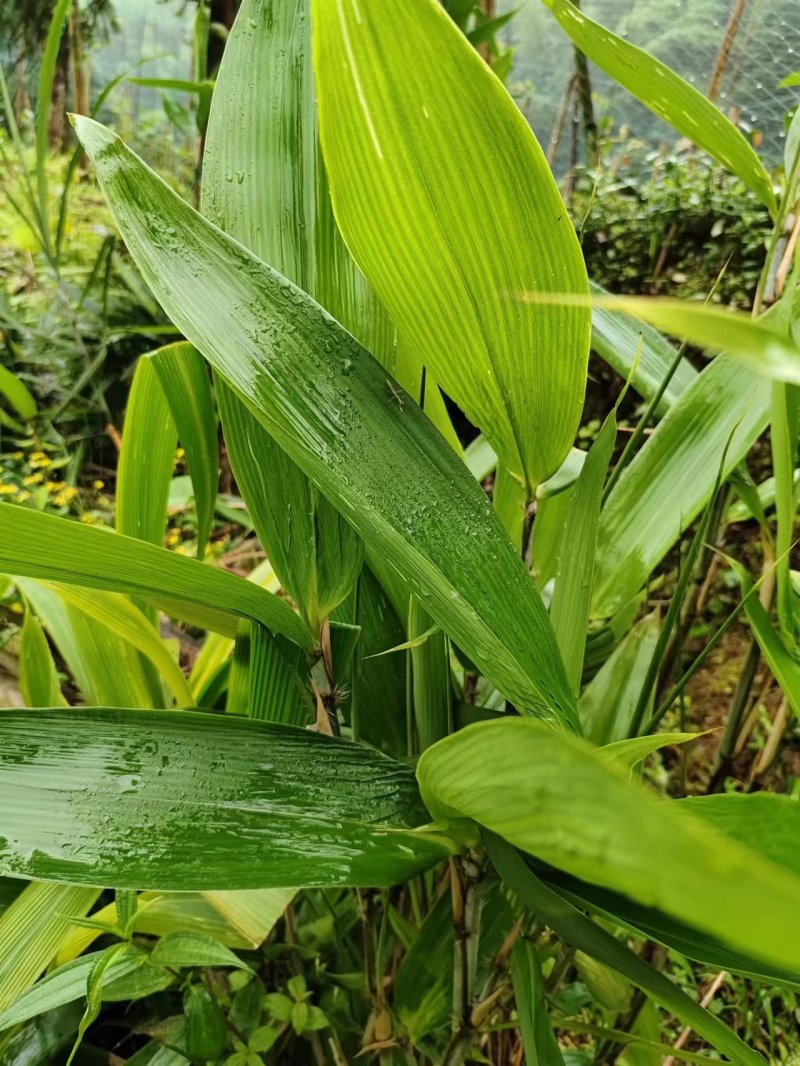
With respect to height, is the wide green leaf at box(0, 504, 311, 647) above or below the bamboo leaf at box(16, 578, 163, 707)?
above

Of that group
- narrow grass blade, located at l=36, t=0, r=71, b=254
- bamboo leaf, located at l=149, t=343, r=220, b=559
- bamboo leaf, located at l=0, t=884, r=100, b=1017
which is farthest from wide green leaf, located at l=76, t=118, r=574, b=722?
narrow grass blade, located at l=36, t=0, r=71, b=254

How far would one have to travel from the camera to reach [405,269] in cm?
18

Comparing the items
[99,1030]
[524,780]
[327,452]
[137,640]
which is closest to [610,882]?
[524,780]

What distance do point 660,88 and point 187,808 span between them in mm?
317

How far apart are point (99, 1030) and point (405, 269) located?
0.62 metres

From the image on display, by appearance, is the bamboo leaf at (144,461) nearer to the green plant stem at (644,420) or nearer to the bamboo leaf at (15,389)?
the green plant stem at (644,420)

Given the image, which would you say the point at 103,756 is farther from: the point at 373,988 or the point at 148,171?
the point at 373,988

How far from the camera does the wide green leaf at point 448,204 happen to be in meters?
0.16

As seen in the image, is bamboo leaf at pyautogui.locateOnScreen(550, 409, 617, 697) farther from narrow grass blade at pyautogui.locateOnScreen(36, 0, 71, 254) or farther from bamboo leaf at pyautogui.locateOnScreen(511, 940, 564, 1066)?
narrow grass blade at pyautogui.locateOnScreen(36, 0, 71, 254)

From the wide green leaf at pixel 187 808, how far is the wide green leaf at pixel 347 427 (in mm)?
54

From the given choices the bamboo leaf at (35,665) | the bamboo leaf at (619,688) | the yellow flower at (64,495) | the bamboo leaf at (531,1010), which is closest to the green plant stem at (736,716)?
the bamboo leaf at (619,688)

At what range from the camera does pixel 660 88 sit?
0.28m

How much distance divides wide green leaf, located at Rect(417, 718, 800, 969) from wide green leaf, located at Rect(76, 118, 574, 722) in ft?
0.18

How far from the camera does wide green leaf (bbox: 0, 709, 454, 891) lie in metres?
0.17
